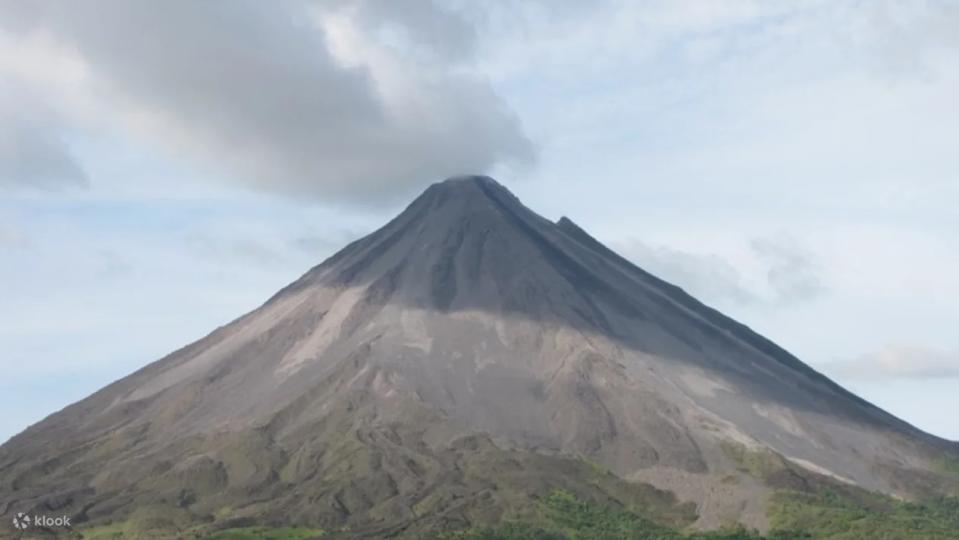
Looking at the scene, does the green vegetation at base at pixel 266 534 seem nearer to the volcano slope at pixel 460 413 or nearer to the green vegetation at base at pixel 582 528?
the volcano slope at pixel 460 413

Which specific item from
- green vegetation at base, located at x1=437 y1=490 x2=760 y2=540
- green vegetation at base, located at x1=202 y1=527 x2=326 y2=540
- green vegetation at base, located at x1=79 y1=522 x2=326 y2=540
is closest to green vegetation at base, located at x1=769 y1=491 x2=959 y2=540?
→ green vegetation at base, located at x1=437 y1=490 x2=760 y2=540

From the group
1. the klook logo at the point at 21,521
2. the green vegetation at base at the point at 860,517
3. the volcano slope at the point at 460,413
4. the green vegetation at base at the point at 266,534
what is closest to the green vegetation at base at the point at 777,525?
the green vegetation at base at the point at 860,517

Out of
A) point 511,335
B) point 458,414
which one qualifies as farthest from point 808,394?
point 458,414

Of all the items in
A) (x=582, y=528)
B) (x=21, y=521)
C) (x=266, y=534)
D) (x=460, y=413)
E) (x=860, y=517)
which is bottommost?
(x=266, y=534)

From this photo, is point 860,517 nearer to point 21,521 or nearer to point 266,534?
point 266,534

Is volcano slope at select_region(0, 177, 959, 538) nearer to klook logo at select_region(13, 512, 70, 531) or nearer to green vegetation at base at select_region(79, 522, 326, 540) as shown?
green vegetation at base at select_region(79, 522, 326, 540)

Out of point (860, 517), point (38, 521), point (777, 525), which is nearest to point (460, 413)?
point (777, 525)

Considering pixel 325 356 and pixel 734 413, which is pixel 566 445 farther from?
pixel 325 356
